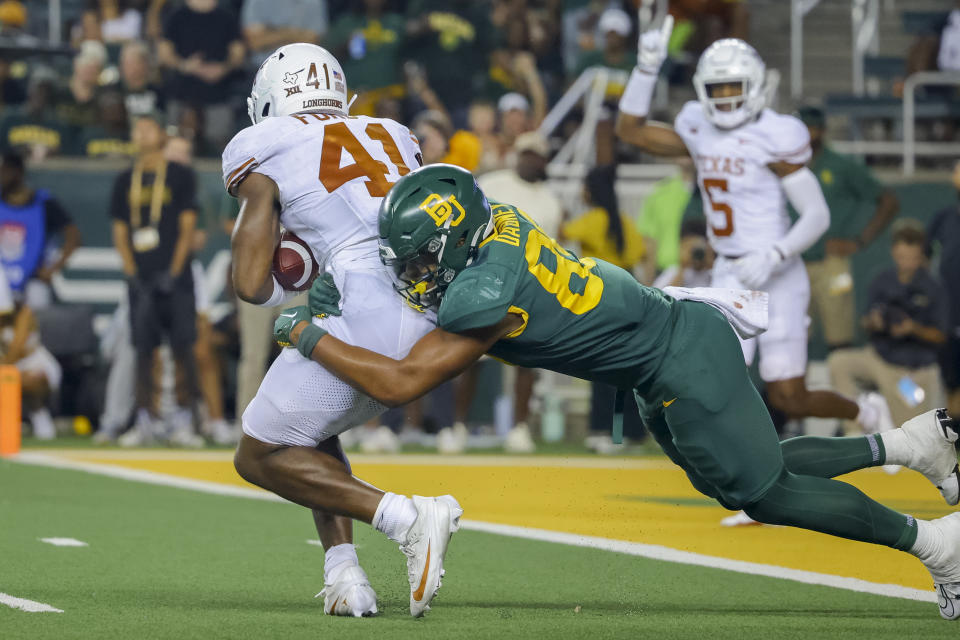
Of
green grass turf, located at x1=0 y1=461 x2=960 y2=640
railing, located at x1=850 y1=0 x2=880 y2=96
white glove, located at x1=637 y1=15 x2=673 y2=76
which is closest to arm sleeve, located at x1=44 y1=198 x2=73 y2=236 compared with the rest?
green grass turf, located at x1=0 y1=461 x2=960 y2=640

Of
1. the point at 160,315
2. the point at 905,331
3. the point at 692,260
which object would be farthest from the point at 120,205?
the point at 905,331

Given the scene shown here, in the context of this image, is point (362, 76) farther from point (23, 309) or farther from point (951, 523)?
point (951, 523)

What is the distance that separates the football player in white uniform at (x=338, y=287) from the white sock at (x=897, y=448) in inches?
56.1

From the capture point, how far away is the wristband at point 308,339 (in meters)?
4.29

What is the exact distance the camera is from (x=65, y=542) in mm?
6113

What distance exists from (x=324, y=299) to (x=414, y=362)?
15.8 inches

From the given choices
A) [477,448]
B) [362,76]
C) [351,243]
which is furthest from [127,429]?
[351,243]

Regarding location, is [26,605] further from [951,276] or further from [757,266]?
[951,276]

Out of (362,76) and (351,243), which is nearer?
(351,243)

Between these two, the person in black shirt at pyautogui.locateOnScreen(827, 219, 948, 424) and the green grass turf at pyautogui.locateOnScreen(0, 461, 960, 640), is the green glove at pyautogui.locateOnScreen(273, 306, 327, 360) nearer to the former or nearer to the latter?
the green grass turf at pyautogui.locateOnScreen(0, 461, 960, 640)

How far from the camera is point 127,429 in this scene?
1148cm

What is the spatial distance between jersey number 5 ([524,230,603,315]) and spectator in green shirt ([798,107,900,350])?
6.67 meters

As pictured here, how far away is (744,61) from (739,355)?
2833mm

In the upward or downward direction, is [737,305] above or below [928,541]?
above
